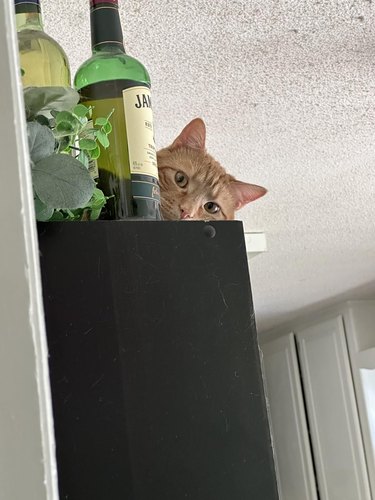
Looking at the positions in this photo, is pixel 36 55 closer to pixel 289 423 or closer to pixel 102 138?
pixel 102 138

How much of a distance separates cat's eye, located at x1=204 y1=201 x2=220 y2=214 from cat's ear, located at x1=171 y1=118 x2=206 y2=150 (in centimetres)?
11

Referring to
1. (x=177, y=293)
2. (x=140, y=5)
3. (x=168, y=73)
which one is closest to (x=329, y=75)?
(x=168, y=73)

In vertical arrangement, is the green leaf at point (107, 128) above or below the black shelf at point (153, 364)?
above

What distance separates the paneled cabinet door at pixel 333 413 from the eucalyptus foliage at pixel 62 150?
3.73 metres

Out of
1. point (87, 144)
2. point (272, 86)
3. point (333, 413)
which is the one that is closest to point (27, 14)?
point (87, 144)

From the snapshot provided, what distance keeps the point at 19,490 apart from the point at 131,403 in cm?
26

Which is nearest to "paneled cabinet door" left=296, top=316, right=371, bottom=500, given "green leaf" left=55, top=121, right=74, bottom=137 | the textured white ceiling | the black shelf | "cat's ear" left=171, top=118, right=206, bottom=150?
the textured white ceiling

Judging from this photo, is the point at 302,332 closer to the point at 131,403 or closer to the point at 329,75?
the point at 329,75

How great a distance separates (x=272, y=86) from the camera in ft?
5.43

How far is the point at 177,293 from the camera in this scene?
60 centimetres

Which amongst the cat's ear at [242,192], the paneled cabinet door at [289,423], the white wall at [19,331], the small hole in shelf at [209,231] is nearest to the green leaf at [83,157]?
the small hole in shelf at [209,231]

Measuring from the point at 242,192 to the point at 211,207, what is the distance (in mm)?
159

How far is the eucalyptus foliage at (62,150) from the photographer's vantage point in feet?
1.70

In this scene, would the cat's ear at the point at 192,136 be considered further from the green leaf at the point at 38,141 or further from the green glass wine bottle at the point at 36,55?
the green leaf at the point at 38,141
